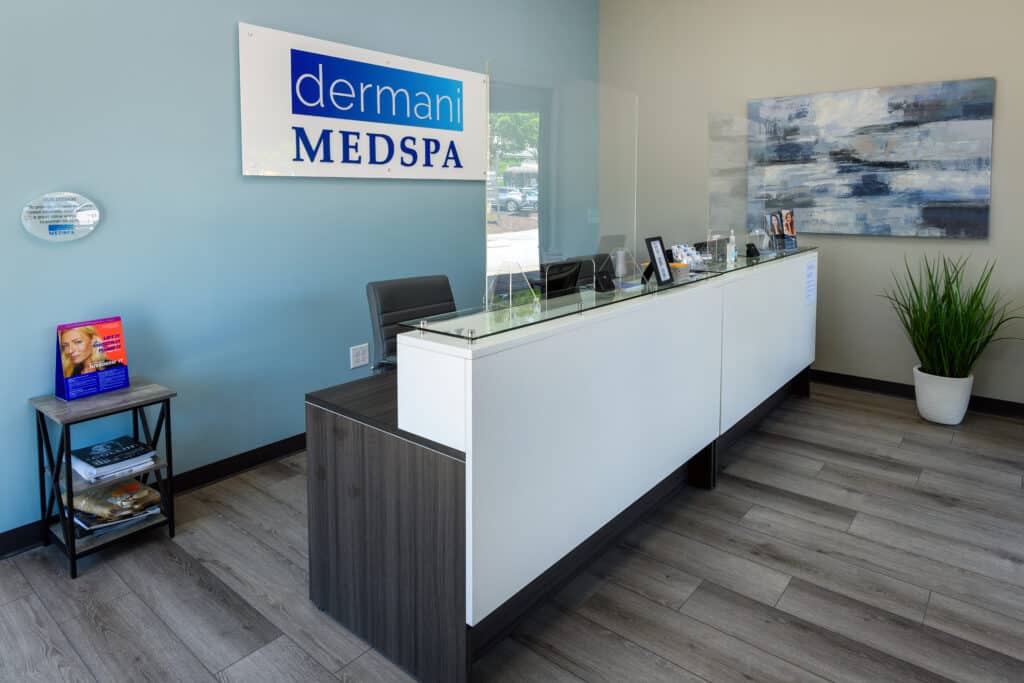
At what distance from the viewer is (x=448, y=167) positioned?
12.8ft

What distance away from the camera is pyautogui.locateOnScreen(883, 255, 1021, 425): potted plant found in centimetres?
354

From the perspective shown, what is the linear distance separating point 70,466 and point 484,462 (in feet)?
5.05

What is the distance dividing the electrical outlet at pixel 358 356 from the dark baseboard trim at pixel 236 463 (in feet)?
1.49

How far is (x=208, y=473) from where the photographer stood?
300 cm

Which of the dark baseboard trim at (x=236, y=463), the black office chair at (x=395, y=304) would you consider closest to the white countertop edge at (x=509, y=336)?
the black office chair at (x=395, y=304)

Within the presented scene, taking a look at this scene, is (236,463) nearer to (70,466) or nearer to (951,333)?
(70,466)

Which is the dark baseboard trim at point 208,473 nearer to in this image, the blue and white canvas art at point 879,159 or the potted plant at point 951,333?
the blue and white canvas art at point 879,159

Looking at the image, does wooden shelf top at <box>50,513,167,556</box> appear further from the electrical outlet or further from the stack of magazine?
the electrical outlet

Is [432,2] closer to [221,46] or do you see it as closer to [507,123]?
[221,46]

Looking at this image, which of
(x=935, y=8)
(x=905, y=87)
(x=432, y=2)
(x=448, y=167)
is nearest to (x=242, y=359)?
(x=448, y=167)

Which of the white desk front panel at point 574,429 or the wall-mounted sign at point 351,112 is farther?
the wall-mounted sign at point 351,112

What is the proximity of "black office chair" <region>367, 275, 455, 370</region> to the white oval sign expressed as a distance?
1091 millimetres

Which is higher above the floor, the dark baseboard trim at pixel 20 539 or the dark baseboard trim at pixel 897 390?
the dark baseboard trim at pixel 897 390

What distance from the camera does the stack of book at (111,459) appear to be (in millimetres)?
2332
